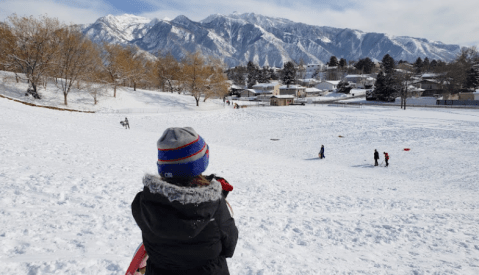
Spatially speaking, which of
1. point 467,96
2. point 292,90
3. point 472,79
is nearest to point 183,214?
point 467,96

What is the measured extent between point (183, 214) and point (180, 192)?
148mm

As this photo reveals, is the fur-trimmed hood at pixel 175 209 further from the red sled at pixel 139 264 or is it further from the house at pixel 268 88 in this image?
the house at pixel 268 88

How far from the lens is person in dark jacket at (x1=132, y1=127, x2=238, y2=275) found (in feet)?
5.32

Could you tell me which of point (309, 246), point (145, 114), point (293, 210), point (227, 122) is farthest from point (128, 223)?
point (145, 114)

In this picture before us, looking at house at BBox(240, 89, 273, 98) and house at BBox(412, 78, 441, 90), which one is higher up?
house at BBox(412, 78, 441, 90)

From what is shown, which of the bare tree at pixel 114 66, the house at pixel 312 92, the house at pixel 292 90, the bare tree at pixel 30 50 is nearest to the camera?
the bare tree at pixel 30 50

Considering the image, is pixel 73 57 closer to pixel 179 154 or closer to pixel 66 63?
pixel 66 63

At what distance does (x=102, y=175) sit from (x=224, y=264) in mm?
9431

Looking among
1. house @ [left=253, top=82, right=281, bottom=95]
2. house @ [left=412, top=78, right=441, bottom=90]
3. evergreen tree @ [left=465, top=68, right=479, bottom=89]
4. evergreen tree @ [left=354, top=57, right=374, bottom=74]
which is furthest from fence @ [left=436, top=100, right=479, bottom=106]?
evergreen tree @ [left=354, top=57, right=374, bottom=74]

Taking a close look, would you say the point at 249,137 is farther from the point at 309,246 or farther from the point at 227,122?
the point at 309,246

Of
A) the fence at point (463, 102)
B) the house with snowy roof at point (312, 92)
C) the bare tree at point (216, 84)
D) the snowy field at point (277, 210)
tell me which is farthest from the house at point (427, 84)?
the snowy field at point (277, 210)

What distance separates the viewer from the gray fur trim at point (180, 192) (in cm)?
161

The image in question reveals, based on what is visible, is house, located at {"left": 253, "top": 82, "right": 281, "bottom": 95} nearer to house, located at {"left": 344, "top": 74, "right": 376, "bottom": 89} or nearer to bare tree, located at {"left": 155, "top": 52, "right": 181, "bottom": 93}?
house, located at {"left": 344, "top": 74, "right": 376, "bottom": 89}

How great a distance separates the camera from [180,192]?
5.30 feet
